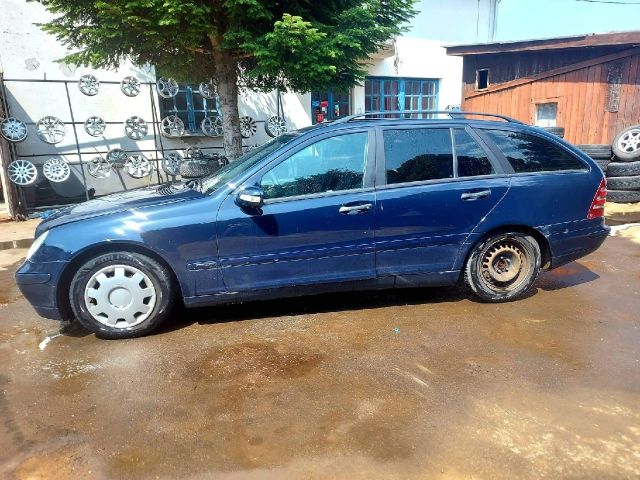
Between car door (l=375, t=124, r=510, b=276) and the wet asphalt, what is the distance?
0.55m

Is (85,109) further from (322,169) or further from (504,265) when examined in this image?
(504,265)

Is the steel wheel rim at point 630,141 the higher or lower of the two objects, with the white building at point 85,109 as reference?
lower

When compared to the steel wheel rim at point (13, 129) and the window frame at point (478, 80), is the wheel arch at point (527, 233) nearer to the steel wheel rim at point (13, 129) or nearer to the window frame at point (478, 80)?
the steel wheel rim at point (13, 129)

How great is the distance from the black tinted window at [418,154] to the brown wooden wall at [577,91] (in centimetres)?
898

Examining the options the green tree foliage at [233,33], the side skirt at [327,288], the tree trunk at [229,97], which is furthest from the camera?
the tree trunk at [229,97]

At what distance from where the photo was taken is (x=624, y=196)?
8156 millimetres

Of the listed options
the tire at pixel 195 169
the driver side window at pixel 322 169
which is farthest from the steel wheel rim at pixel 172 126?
the driver side window at pixel 322 169

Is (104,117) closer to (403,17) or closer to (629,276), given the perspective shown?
(403,17)

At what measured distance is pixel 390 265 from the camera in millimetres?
3678

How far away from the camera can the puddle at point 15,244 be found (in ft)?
21.3

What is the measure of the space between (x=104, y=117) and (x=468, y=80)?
382 inches

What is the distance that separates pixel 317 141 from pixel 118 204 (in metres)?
1.65

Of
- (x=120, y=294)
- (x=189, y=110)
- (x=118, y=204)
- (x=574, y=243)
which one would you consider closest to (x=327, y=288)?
(x=120, y=294)

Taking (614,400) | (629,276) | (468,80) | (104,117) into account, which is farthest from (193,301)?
(468,80)
